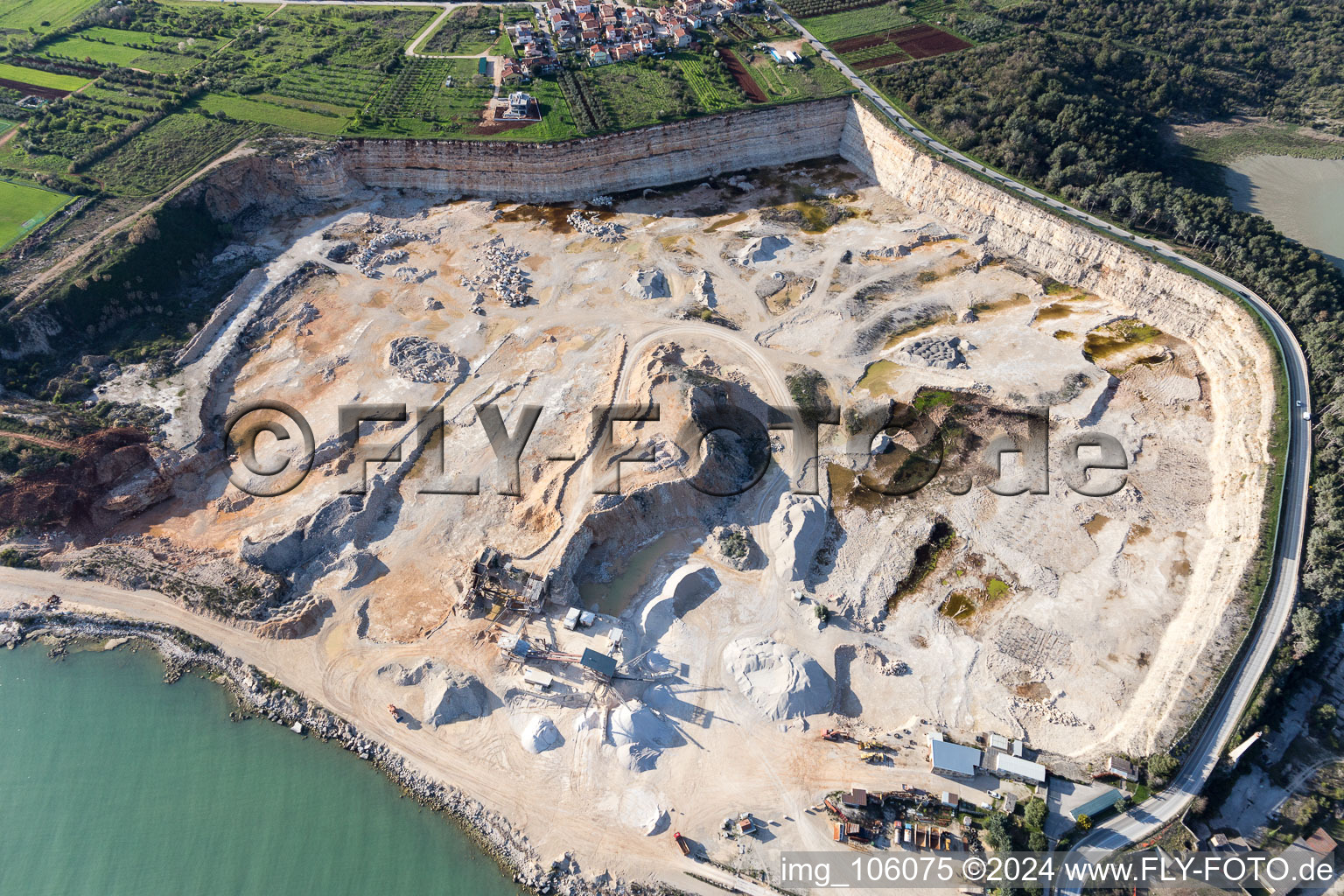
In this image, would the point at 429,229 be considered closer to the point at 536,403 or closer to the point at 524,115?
the point at 524,115

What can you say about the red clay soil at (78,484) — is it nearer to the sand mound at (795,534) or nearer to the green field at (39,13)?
the sand mound at (795,534)

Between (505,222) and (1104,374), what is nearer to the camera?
(1104,374)

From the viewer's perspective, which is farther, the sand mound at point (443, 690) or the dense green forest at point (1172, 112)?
the dense green forest at point (1172, 112)

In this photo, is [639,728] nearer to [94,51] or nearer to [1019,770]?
[1019,770]

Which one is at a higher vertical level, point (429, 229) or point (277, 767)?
point (429, 229)

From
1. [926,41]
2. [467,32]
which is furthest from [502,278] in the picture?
[926,41]

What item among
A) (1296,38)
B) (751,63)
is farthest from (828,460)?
(1296,38)

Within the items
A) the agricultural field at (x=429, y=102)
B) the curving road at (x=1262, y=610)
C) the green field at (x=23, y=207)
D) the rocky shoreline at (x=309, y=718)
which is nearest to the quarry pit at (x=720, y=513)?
the rocky shoreline at (x=309, y=718)
